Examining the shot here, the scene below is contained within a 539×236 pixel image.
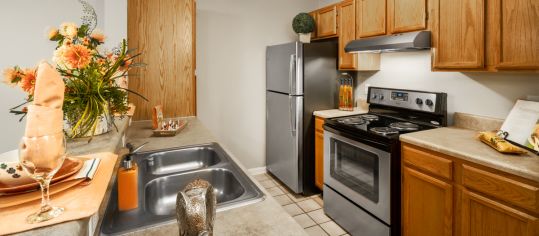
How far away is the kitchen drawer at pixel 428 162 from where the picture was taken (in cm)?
171

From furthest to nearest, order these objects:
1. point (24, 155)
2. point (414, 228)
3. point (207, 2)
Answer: point (207, 2)
point (414, 228)
point (24, 155)

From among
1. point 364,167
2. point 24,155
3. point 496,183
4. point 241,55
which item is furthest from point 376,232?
point 241,55

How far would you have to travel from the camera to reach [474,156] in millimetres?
1561

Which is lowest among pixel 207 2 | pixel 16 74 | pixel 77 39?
pixel 16 74

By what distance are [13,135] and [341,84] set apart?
10.5 ft

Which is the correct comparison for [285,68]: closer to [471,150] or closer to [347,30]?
[347,30]

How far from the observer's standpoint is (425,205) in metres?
1.87

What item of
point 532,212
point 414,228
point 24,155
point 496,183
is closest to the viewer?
point 24,155

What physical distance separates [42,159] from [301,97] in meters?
2.58

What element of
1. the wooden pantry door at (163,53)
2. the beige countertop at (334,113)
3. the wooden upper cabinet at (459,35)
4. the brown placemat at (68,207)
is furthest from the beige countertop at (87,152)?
the wooden upper cabinet at (459,35)

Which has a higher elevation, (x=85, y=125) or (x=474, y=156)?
(x=85, y=125)

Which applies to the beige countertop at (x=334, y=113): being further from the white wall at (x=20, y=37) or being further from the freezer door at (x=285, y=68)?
the white wall at (x=20, y=37)

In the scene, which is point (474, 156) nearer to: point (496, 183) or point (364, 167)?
point (496, 183)

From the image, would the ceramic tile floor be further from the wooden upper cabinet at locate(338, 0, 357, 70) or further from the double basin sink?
the wooden upper cabinet at locate(338, 0, 357, 70)
